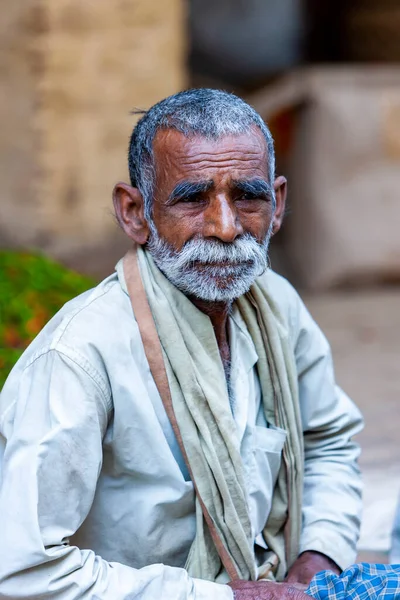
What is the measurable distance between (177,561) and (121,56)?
4.80 meters

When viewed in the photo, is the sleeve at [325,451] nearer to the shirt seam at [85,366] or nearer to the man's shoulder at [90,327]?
the man's shoulder at [90,327]

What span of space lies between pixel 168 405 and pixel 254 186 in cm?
57

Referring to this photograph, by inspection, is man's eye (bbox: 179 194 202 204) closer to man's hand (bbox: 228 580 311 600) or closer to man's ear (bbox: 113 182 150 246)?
man's ear (bbox: 113 182 150 246)

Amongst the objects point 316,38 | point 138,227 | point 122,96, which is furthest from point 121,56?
point 316,38

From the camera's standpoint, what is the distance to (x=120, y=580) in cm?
226

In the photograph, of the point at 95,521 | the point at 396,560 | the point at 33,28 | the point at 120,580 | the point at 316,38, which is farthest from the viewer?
the point at 316,38

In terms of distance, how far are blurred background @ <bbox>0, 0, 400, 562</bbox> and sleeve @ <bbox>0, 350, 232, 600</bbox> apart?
5.55 feet

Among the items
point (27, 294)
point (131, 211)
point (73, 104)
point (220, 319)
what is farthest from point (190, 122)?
point (73, 104)

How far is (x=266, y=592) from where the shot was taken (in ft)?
7.80

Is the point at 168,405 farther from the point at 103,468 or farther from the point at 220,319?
the point at 220,319

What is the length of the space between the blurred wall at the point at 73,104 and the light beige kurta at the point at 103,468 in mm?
4152

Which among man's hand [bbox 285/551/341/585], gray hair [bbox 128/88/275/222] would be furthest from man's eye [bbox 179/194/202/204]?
man's hand [bbox 285/551/341/585]

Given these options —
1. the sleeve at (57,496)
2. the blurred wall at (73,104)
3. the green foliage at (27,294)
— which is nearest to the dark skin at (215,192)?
the sleeve at (57,496)

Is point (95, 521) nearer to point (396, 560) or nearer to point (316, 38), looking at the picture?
Result: point (396, 560)
